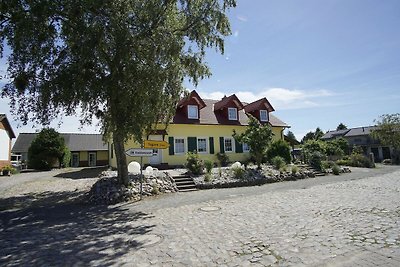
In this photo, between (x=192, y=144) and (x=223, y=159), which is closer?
(x=192, y=144)

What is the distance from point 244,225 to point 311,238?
174cm

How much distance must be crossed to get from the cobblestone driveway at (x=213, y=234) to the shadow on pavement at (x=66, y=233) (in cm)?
2

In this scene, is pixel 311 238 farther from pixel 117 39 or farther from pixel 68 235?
pixel 117 39

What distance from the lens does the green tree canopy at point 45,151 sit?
29.2m

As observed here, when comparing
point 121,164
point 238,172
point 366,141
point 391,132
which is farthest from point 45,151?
point 366,141

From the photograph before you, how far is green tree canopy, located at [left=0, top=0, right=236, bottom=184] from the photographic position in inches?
377

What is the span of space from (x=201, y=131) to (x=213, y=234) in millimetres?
17594

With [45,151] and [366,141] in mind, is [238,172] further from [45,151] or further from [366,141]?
[366,141]

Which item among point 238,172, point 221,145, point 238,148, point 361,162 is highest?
point 221,145

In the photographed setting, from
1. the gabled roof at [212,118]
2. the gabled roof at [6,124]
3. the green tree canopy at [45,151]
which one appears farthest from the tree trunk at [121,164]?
the gabled roof at [6,124]

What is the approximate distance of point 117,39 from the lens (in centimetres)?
977

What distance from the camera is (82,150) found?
4353 cm

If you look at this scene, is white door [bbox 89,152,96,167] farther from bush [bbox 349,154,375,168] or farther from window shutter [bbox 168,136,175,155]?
bush [bbox 349,154,375,168]

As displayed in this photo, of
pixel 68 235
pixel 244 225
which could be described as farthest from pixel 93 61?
pixel 244 225
